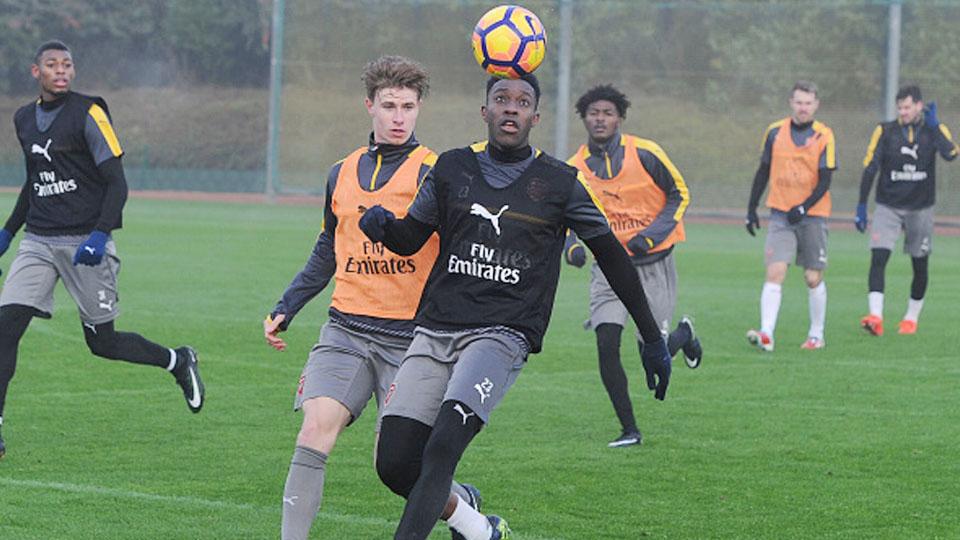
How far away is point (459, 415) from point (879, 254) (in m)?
10.8

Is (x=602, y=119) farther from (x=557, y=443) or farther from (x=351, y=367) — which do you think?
(x=351, y=367)

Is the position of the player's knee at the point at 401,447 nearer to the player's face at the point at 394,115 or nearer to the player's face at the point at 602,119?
the player's face at the point at 394,115

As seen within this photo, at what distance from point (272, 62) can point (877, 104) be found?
1278cm

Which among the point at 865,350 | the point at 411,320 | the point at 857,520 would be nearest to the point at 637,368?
the point at 865,350

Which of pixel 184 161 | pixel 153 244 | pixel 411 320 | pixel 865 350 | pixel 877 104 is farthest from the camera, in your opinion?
pixel 184 161

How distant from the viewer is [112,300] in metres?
9.97

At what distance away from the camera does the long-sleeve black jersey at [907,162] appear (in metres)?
16.3

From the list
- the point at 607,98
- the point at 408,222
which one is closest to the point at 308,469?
Answer: the point at 408,222

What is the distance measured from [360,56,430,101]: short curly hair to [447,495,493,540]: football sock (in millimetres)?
1669

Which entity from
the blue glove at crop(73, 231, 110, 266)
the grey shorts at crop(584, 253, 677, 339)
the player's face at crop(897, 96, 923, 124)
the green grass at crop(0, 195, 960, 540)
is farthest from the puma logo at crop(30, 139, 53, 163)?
the player's face at crop(897, 96, 923, 124)

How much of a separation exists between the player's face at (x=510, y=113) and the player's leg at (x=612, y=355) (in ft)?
11.0

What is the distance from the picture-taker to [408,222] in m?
6.66

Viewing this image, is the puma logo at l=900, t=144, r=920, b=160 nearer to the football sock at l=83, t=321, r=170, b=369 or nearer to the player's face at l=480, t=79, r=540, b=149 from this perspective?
the football sock at l=83, t=321, r=170, b=369

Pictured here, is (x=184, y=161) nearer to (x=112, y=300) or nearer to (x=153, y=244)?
(x=153, y=244)
